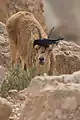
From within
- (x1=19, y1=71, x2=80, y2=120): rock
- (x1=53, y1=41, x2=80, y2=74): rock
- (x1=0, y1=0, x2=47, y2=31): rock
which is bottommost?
(x1=53, y1=41, x2=80, y2=74): rock

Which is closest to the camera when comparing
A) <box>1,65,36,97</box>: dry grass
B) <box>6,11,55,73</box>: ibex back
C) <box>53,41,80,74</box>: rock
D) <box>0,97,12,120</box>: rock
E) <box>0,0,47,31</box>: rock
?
<box>0,97,12,120</box>: rock

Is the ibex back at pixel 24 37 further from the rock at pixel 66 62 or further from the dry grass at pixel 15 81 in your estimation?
the dry grass at pixel 15 81

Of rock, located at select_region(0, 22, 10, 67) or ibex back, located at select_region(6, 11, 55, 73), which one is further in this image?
rock, located at select_region(0, 22, 10, 67)

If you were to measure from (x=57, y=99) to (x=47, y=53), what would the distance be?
168 inches

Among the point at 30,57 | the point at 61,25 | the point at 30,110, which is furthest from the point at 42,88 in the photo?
the point at 61,25

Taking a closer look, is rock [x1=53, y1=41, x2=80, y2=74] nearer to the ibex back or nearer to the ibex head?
the ibex back

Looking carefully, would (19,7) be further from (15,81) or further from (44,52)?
(15,81)

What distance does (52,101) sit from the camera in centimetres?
253

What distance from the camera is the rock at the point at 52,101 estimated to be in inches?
97.0

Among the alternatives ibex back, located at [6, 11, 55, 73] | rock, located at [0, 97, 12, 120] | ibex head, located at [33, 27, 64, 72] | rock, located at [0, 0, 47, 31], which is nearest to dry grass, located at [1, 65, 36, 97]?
ibex head, located at [33, 27, 64, 72]

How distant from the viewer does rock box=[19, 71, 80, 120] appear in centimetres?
246

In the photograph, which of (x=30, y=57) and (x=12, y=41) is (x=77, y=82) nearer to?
(x=30, y=57)

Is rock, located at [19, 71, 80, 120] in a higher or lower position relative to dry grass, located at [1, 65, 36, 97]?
higher

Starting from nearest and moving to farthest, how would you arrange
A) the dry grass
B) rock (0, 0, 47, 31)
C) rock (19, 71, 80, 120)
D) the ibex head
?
1. rock (19, 71, 80, 120)
2. the dry grass
3. the ibex head
4. rock (0, 0, 47, 31)
